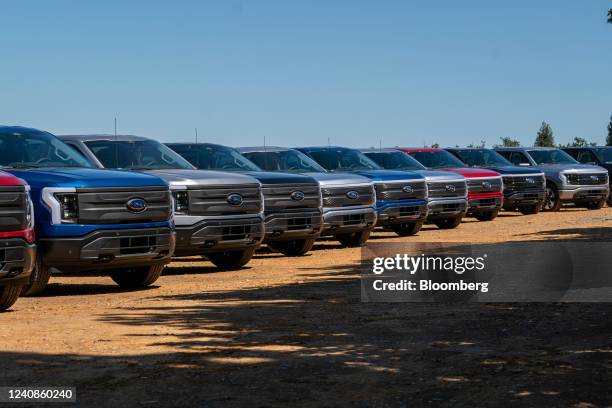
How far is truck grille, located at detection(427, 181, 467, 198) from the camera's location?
25.7 meters

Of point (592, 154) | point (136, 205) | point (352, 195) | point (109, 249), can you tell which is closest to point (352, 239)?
point (352, 195)

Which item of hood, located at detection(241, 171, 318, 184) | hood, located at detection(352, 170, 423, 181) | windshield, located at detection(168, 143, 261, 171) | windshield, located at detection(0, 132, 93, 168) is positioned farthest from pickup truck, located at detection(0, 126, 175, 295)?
hood, located at detection(352, 170, 423, 181)

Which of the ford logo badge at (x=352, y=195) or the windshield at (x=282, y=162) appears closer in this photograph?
the ford logo badge at (x=352, y=195)

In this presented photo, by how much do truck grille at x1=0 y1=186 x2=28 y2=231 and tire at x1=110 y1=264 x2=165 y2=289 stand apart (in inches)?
113

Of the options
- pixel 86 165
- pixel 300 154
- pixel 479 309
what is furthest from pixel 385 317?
pixel 300 154

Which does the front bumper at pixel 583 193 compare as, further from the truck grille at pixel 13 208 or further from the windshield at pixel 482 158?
the truck grille at pixel 13 208

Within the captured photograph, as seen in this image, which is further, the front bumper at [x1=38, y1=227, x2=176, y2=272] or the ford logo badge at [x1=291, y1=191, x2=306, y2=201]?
the ford logo badge at [x1=291, y1=191, x2=306, y2=201]

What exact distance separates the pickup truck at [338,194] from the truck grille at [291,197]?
1063mm

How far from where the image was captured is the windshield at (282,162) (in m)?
22.1

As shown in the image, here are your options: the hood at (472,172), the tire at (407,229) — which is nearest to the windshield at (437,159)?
the hood at (472,172)

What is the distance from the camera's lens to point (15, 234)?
1197 centimetres

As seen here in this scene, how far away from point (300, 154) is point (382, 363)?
14.0m

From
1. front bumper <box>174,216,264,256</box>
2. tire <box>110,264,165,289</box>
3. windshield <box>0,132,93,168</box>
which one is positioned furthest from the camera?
front bumper <box>174,216,264,256</box>

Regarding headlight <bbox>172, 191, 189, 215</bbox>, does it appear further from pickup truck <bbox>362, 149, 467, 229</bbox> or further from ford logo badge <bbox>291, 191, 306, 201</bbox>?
pickup truck <bbox>362, 149, 467, 229</bbox>
